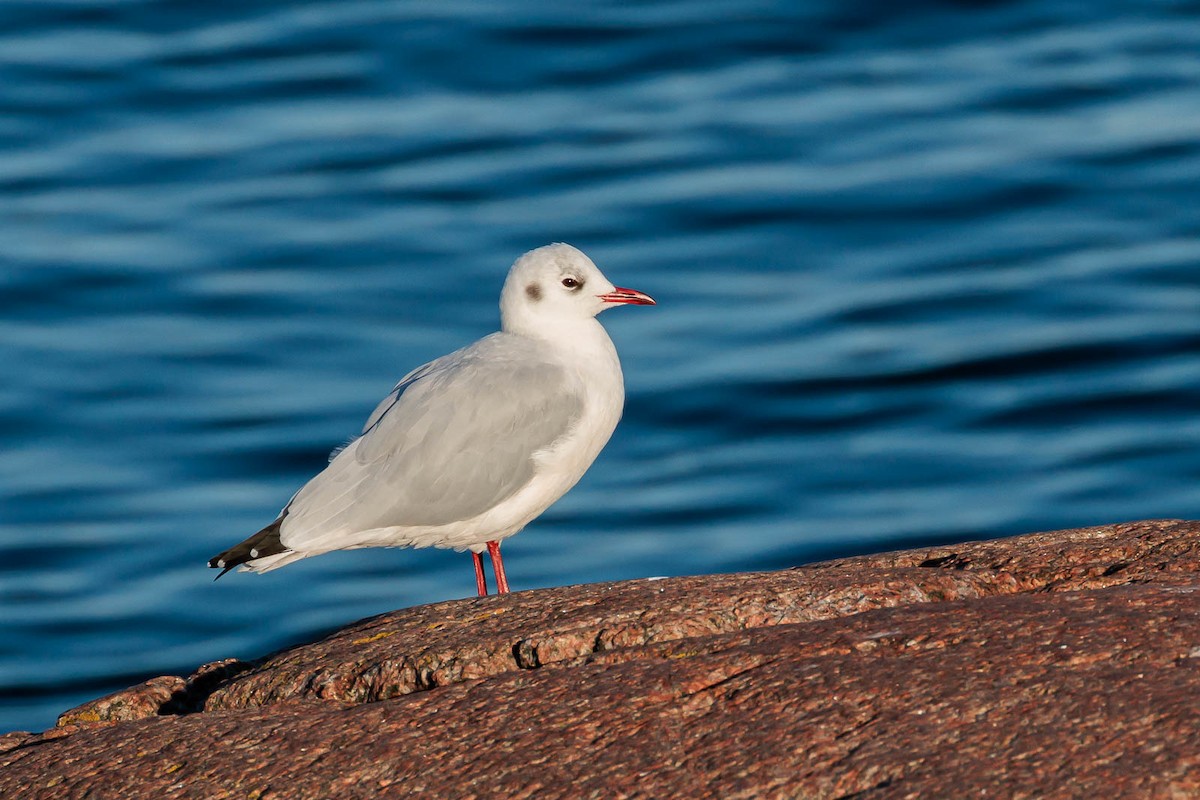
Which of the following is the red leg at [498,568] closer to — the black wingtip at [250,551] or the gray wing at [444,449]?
the gray wing at [444,449]

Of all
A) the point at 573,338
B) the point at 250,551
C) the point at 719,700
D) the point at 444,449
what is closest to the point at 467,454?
the point at 444,449

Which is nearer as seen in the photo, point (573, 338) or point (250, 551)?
point (250, 551)

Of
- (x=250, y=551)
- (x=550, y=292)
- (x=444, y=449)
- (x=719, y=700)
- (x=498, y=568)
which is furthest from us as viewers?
(x=550, y=292)

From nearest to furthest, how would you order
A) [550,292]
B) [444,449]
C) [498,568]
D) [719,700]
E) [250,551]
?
[719,700] < [250,551] < [444,449] < [498,568] < [550,292]

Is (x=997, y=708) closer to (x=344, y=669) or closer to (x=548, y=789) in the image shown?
(x=548, y=789)

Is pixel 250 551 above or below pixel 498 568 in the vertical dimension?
above

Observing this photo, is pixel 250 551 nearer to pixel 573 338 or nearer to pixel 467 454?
pixel 467 454

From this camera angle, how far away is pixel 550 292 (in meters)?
8.22

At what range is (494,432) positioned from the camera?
771 centimetres

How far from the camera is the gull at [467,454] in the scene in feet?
24.5

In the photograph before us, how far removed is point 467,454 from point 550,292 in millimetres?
1002

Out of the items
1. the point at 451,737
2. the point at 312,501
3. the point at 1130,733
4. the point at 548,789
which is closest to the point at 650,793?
the point at 548,789

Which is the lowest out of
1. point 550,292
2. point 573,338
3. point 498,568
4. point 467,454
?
point 498,568

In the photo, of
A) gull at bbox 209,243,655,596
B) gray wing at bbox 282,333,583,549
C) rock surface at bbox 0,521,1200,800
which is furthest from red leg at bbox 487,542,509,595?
rock surface at bbox 0,521,1200,800
